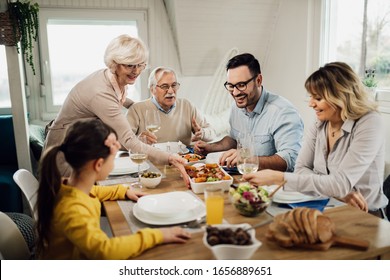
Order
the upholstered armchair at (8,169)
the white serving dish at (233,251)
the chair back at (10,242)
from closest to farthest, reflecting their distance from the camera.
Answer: the white serving dish at (233,251), the chair back at (10,242), the upholstered armchair at (8,169)

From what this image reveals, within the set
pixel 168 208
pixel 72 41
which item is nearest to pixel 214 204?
pixel 168 208

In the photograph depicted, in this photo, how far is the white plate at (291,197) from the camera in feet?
Result: 4.51

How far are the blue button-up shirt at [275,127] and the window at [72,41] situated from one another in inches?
82.4

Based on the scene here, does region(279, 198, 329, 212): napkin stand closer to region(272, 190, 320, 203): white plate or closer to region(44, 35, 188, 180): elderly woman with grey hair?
region(272, 190, 320, 203): white plate

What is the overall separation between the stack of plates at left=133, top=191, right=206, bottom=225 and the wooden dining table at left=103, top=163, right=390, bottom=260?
7cm

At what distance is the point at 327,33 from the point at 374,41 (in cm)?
57

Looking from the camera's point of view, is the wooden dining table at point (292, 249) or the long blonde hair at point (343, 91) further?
the long blonde hair at point (343, 91)

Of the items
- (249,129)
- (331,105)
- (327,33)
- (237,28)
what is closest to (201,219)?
(331,105)

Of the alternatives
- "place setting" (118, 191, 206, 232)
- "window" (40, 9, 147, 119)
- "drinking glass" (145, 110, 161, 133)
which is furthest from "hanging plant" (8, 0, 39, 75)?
"place setting" (118, 191, 206, 232)

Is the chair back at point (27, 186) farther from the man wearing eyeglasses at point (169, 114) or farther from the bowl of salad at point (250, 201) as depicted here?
the man wearing eyeglasses at point (169, 114)

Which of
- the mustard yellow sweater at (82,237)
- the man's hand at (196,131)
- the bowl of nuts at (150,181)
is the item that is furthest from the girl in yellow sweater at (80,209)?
the man's hand at (196,131)

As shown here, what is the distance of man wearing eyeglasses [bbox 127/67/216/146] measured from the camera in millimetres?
2572
